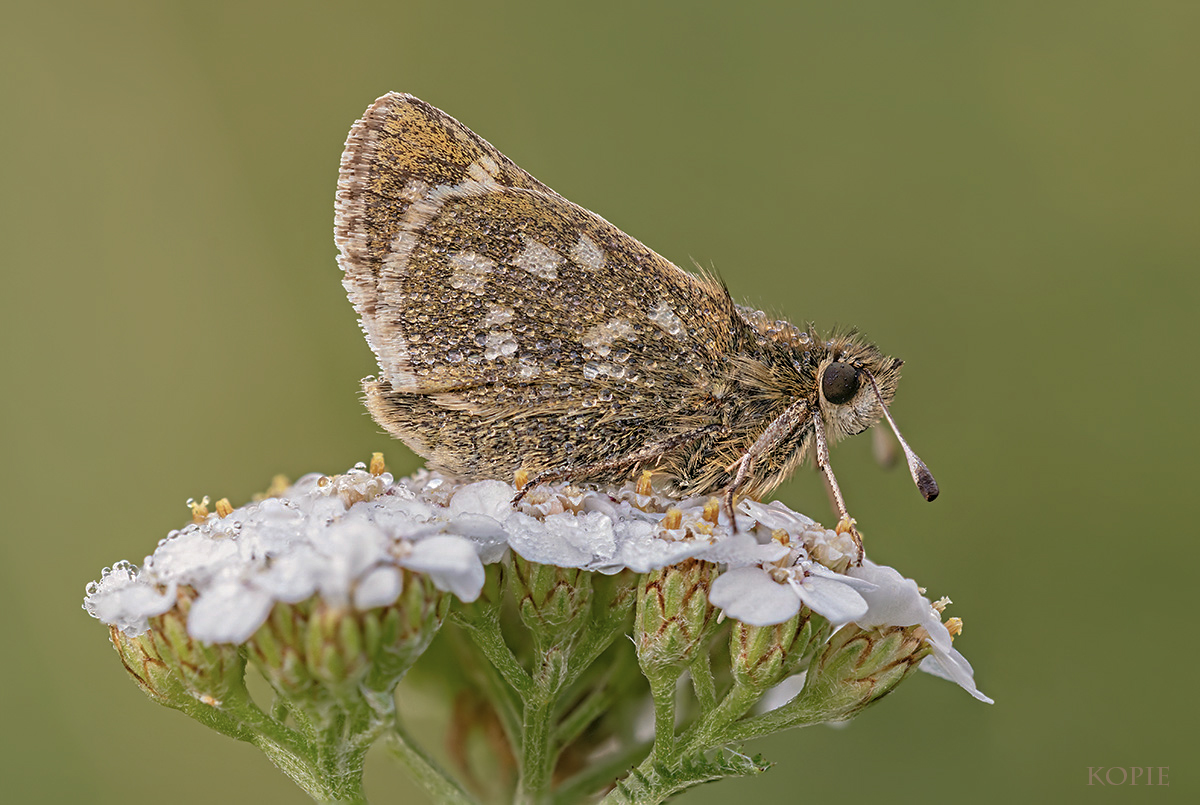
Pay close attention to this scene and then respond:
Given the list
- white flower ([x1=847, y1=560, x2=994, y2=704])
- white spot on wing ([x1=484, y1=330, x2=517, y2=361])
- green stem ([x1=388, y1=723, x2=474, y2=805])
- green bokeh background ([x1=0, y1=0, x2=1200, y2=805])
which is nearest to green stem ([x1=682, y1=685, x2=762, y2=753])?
white flower ([x1=847, y1=560, x2=994, y2=704])

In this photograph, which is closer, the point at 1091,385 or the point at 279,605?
the point at 279,605

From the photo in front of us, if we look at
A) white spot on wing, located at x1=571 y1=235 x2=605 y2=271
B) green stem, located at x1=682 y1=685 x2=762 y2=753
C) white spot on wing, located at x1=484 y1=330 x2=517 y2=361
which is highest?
white spot on wing, located at x1=571 y1=235 x2=605 y2=271

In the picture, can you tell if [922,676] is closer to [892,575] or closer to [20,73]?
[892,575]

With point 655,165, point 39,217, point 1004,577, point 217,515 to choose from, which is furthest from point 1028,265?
point 39,217

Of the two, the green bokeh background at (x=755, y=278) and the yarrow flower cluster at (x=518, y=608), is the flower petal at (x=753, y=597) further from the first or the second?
the green bokeh background at (x=755, y=278)

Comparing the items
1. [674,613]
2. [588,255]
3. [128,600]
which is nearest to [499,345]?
[588,255]

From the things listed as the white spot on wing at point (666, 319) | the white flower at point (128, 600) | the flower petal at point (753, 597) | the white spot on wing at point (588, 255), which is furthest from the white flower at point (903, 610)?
the white flower at point (128, 600)

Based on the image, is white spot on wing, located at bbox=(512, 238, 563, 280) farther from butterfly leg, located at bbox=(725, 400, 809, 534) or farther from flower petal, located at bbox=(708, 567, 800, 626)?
flower petal, located at bbox=(708, 567, 800, 626)
